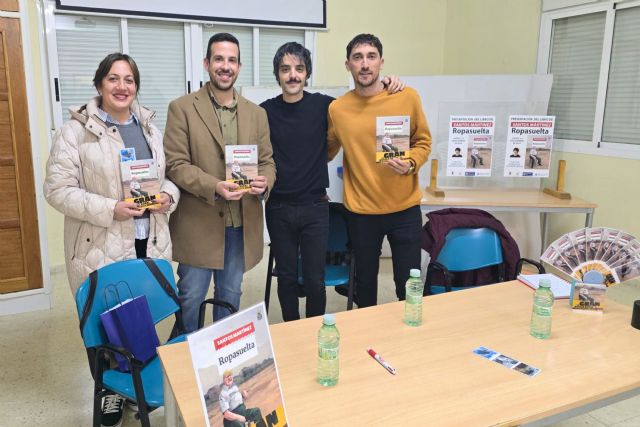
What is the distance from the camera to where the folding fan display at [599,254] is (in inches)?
71.7

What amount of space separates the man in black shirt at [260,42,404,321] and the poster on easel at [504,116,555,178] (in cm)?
165

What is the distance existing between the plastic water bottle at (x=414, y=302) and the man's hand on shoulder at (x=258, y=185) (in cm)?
84

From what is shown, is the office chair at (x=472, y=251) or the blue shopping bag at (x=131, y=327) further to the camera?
the office chair at (x=472, y=251)

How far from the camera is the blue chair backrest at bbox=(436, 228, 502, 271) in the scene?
2.63 meters

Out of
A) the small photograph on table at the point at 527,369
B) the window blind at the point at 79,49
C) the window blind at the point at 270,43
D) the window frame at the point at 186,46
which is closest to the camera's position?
the small photograph on table at the point at 527,369

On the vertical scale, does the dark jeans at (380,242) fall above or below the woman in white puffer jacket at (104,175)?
below

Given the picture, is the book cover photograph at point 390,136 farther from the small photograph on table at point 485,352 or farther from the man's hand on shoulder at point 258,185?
the small photograph on table at point 485,352

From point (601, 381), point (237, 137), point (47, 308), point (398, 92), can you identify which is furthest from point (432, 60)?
point (601, 381)

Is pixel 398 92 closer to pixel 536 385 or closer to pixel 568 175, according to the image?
pixel 536 385

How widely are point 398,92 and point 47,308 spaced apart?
282 centimetres

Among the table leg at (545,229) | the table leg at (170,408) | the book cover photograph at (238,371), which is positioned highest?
the book cover photograph at (238,371)

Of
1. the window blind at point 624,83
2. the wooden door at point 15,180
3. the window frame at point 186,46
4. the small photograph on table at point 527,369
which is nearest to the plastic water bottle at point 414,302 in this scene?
the small photograph on table at point 527,369

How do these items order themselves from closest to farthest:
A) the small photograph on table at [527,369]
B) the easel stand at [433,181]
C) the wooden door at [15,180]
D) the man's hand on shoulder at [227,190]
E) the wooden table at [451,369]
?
the wooden table at [451,369]
the small photograph on table at [527,369]
the man's hand on shoulder at [227,190]
the wooden door at [15,180]
the easel stand at [433,181]

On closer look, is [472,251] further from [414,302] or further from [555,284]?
[414,302]
